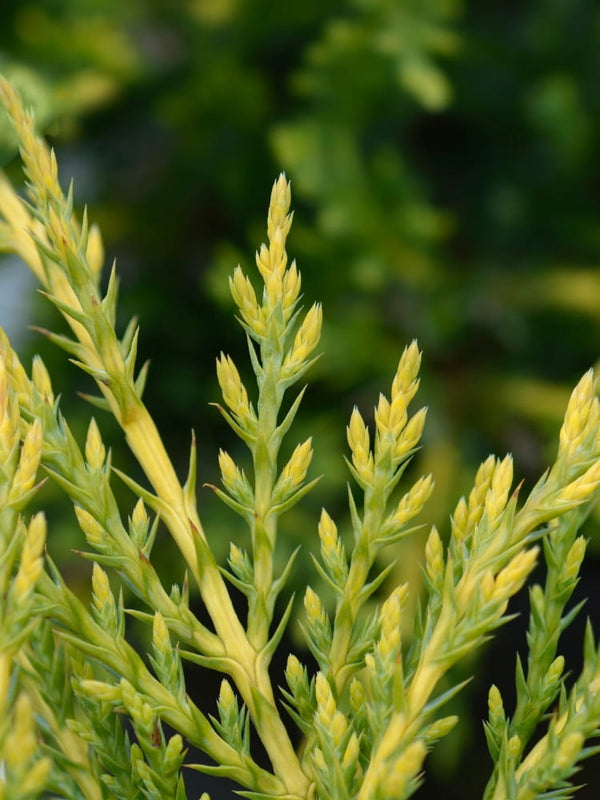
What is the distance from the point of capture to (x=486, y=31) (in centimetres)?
162

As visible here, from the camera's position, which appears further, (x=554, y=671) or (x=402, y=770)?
(x=554, y=671)

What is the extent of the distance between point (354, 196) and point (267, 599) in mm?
1014

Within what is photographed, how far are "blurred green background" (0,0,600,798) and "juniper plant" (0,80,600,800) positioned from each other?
0.90 m

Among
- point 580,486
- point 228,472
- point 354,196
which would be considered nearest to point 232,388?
point 228,472

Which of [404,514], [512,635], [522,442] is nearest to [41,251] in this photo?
[404,514]

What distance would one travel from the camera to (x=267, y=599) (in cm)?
38

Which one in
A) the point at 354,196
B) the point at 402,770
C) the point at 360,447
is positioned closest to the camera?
the point at 402,770

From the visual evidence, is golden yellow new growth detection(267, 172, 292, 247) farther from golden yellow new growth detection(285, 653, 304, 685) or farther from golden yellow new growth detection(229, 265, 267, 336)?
golden yellow new growth detection(285, 653, 304, 685)

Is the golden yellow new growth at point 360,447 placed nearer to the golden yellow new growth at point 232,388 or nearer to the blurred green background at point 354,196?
the golden yellow new growth at point 232,388

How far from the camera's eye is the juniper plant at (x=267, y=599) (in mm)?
328

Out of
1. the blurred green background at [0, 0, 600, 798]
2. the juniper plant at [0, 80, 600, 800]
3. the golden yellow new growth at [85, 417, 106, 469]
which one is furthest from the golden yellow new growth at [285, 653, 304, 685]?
the blurred green background at [0, 0, 600, 798]

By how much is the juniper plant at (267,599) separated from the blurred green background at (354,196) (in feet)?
2.94

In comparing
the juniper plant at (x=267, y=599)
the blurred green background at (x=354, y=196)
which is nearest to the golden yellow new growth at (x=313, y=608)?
the juniper plant at (x=267, y=599)

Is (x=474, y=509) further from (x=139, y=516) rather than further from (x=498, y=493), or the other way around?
(x=139, y=516)
